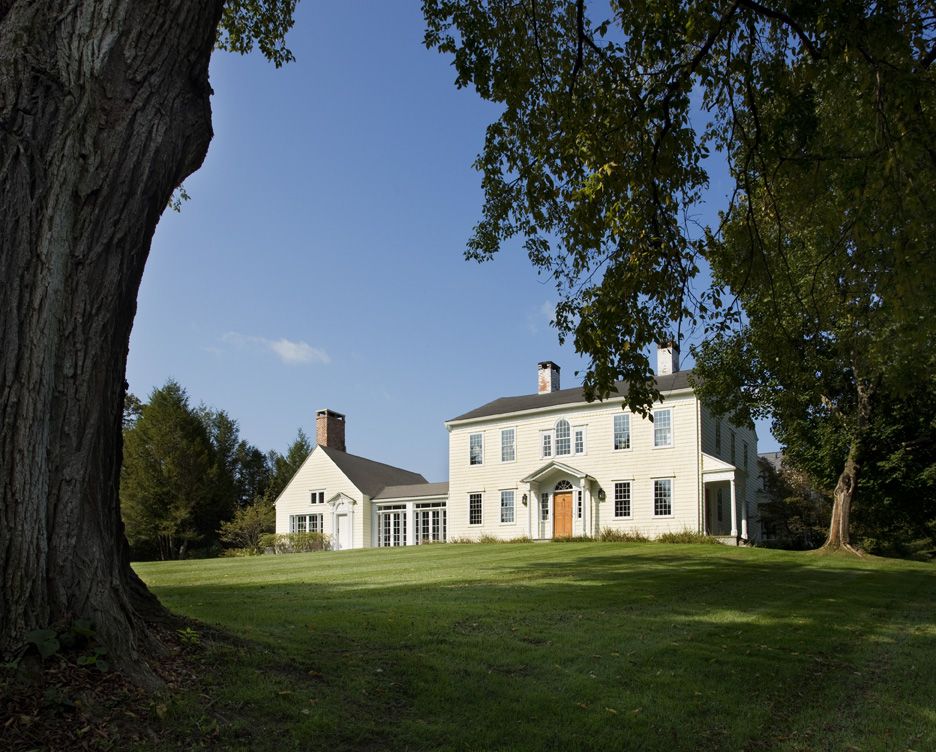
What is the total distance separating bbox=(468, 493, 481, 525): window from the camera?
33.5 metres

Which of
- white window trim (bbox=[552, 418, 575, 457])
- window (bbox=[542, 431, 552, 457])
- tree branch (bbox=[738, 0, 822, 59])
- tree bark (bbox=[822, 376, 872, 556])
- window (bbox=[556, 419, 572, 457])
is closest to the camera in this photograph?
tree branch (bbox=[738, 0, 822, 59])

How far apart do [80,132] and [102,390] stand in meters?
1.57

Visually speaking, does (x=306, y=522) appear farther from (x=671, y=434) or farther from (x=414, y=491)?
(x=671, y=434)

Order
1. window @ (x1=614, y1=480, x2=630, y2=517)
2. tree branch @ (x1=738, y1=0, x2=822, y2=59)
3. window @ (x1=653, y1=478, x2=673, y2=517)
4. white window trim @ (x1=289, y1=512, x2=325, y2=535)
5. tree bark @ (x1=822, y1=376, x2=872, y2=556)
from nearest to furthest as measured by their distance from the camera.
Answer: tree branch @ (x1=738, y1=0, x2=822, y2=59), tree bark @ (x1=822, y1=376, x2=872, y2=556), window @ (x1=653, y1=478, x2=673, y2=517), window @ (x1=614, y1=480, x2=630, y2=517), white window trim @ (x1=289, y1=512, x2=325, y2=535)

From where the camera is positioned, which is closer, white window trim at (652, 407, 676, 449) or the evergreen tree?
white window trim at (652, 407, 676, 449)

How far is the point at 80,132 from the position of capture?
4.50m

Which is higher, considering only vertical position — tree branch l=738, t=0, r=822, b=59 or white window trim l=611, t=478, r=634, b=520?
tree branch l=738, t=0, r=822, b=59

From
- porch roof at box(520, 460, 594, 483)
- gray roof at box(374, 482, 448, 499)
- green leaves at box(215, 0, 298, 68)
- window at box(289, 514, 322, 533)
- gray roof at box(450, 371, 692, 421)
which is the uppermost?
green leaves at box(215, 0, 298, 68)

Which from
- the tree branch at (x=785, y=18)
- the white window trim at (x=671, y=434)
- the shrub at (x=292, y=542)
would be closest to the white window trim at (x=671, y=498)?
the white window trim at (x=671, y=434)

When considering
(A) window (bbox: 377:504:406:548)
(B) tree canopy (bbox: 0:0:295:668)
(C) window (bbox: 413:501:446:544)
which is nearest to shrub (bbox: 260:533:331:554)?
(A) window (bbox: 377:504:406:548)

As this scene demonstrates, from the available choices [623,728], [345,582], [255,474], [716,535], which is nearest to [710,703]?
[623,728]

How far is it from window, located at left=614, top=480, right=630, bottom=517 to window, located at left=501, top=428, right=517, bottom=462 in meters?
5.03

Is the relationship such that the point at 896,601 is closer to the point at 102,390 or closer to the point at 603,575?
the point at 603,575

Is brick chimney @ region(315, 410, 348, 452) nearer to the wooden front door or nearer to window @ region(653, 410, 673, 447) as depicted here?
the wooden front door
